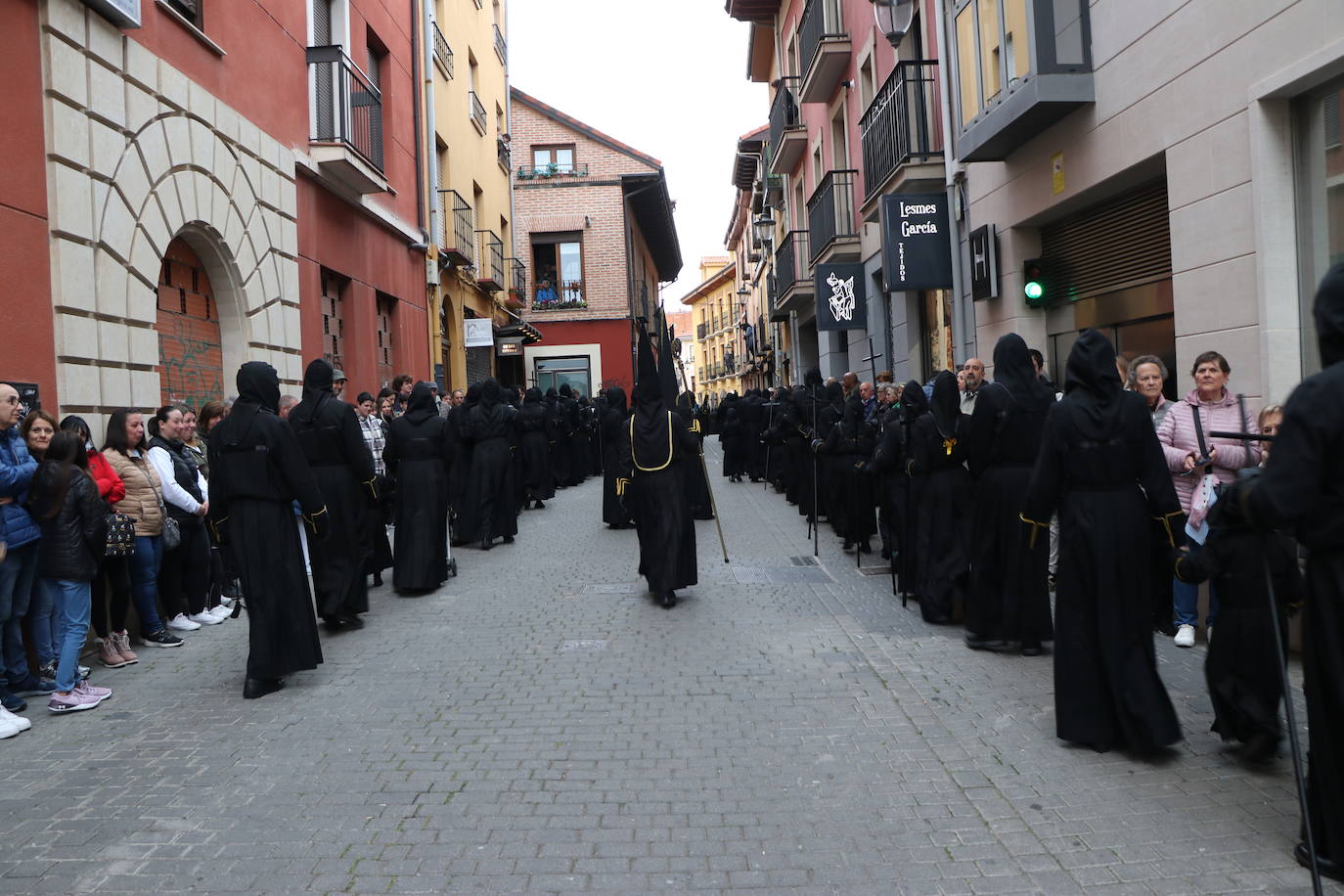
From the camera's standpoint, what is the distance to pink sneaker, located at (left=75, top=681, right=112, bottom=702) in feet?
20.0

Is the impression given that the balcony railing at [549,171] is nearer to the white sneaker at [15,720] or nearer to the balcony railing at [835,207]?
the balcony railing at [835,207]

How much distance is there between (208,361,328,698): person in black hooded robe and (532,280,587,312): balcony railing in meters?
28.4

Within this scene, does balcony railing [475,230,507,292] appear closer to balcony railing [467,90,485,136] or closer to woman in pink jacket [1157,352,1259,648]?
balcony railing [467,90,485,136]

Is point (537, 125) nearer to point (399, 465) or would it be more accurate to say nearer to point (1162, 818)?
point (399, 465)

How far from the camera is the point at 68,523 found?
20.3 feet

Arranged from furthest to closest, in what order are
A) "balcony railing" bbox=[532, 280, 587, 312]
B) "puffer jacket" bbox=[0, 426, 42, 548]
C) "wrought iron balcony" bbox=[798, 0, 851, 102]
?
1. "balcony railing" bbox=[532, 280, 587, 312]
2. "wrought iron balcony" bbox=[798, 0, 851, 102]
3. "puffer jacket" bbox=[0, 426, 42, 548]

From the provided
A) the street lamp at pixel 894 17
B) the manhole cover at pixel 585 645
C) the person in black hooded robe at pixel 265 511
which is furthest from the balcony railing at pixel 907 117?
the person in black hooded robe at pixel 265 511

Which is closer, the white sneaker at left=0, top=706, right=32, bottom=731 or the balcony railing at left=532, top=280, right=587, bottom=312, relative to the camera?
the white sneaker at left=0, top=706, right=32, bottom=731

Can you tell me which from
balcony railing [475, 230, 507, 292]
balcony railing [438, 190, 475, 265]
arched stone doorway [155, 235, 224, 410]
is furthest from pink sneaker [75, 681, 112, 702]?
balcony railing [475, 230, 507, 292]

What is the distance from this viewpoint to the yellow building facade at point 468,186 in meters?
20.6

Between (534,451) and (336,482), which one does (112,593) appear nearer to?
(336,482)

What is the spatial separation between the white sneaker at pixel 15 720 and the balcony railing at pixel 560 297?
1163 inches

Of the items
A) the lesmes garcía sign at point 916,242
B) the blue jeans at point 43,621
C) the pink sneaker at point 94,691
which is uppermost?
the lesmes garcía sign at point 916,242

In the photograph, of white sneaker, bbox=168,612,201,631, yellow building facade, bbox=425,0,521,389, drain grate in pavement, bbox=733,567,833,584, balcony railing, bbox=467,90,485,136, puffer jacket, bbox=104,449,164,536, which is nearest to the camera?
puffer jacket, bbox=104,449,164,536
